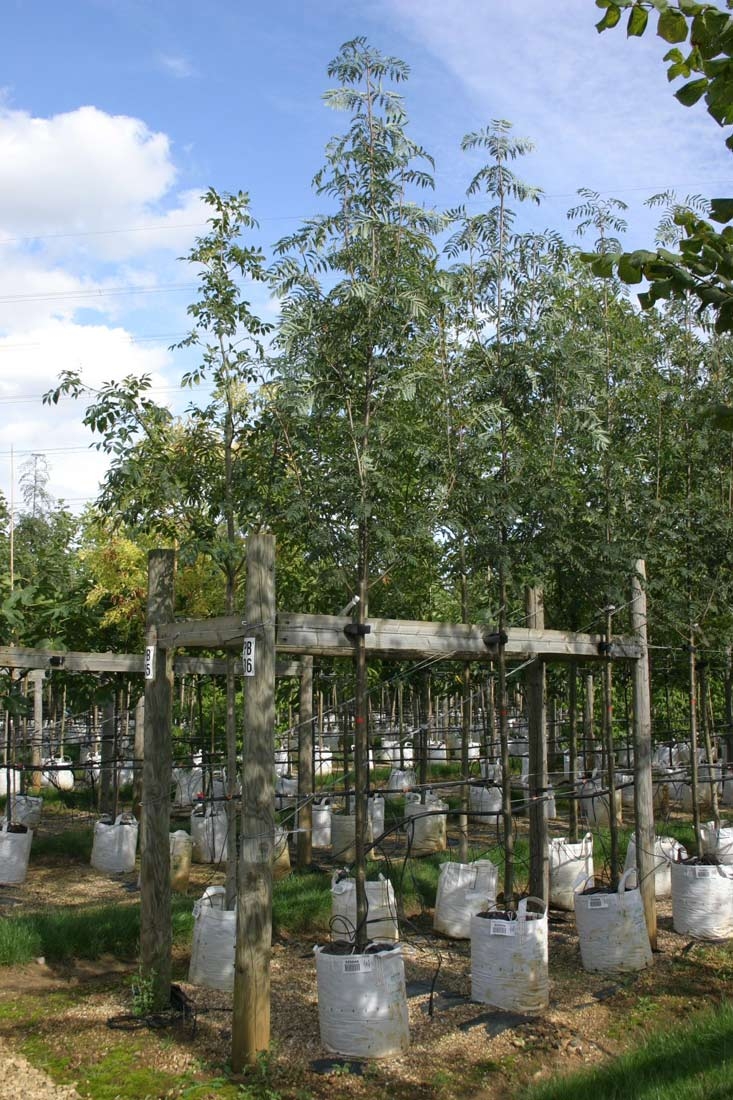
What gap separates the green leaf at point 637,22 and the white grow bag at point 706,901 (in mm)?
6661

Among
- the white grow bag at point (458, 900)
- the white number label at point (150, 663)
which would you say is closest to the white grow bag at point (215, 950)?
the white number label at point (150, 663)

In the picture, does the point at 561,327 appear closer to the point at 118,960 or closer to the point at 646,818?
the point at 646,818

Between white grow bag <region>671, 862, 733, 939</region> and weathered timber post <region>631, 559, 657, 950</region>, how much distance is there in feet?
1.24

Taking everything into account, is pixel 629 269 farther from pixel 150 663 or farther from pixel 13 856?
pixel 13 856

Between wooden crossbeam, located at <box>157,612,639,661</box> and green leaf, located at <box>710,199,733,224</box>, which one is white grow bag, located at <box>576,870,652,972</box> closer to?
wooden crossbeam, located at <box>157,612,639,661</box>

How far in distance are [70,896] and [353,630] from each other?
18.4ft

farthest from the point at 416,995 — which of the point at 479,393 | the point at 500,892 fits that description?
the point at 479,393

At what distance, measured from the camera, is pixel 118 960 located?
282 inches

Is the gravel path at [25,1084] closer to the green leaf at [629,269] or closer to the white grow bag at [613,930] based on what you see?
the white grow bag at [613,930]

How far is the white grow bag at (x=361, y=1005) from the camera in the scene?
17.3ft

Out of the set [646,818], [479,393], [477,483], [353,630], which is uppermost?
[479,393]

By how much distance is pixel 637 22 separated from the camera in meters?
2.87

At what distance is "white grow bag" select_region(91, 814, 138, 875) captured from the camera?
11000mm

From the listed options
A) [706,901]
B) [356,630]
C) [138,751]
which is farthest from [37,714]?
[356,630]
